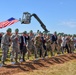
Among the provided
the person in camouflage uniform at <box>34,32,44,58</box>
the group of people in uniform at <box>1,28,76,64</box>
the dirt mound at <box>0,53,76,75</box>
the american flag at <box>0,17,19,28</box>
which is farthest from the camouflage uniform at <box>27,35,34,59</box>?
the american flag at <box>0,17,19,28</box>

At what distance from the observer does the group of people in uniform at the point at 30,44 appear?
50.7 ft

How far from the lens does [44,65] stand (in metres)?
17.4

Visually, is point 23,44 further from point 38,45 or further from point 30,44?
point 38,45

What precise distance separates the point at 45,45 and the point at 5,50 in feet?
21.7

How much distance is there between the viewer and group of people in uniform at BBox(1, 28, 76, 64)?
15.5 m

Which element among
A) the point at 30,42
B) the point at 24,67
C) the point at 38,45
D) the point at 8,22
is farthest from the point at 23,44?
the point at 8,22

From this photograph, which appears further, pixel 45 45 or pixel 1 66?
pixel 45 45

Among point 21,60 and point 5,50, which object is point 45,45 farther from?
point 5,50

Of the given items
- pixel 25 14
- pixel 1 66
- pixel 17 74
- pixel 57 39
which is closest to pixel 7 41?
pixel 1 66

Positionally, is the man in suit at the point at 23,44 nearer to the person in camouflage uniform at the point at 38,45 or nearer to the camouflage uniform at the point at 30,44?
the camouflage uniform at the point at 30,44

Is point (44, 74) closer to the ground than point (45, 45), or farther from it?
closer to the ground

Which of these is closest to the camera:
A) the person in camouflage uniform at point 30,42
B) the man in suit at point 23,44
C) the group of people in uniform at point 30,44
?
the group of people in uniform at point 30,44

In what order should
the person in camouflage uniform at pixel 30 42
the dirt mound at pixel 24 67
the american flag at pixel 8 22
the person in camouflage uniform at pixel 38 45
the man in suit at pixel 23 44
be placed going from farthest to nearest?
the american flag at pixel 8 22 → the person in camouflage uniform at pixel 38 45 → the person in camouflage uniform at pixel 30 42 → the man in suit at pixel 23 44 → the dirt mound at pixel 24 67

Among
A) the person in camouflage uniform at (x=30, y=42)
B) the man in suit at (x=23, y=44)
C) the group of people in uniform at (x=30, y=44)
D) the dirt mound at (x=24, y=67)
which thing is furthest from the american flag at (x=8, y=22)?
the dirt mound at (x=24, y=67)
